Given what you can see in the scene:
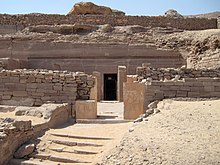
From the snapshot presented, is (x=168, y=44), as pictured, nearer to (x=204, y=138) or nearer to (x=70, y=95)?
(x=70, y=95)

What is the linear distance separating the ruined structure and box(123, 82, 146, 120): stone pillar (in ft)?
0.10

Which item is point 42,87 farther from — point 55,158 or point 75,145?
point 55,158

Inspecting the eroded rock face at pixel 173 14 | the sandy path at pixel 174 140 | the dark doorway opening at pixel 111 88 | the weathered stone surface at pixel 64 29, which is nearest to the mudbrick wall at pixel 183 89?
the sandy path at pixel 174 140

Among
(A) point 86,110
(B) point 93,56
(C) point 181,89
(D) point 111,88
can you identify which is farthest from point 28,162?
(D) point 111,88

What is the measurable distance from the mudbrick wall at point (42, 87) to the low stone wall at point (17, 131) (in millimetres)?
1630

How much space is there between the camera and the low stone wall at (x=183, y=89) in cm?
974

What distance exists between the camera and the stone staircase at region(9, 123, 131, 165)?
24.2 ft

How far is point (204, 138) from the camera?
633 cm

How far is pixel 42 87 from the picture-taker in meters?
11.7

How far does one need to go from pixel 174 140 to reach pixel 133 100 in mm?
4020

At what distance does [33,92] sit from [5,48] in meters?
11.3

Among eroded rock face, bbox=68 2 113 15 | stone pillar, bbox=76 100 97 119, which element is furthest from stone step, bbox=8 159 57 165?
eroded rock face, bbox=68 2 113 15

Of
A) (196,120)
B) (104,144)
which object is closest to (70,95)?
(104,144)

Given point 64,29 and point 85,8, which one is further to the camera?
point 85,8
